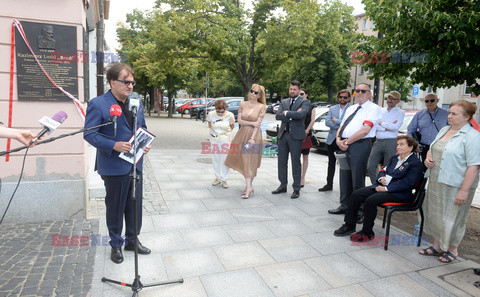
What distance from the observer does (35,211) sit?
470cm

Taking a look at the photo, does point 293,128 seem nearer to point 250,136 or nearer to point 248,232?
point 250,136

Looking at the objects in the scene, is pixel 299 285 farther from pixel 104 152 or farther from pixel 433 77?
pixel 433 77

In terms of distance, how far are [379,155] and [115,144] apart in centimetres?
492

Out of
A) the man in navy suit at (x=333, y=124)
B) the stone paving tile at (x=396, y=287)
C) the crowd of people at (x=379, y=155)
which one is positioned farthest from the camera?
the man in navy suit at (x=333, y=124)

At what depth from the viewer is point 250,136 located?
608 cm

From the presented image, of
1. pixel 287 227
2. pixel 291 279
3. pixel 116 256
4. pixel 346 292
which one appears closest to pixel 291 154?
pixel 287 227

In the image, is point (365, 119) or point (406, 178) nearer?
point (406, 178)

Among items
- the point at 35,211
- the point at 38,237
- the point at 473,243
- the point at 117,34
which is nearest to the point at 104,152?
the point at 38,237

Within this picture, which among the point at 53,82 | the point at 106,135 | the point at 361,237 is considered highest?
the point at 53,82

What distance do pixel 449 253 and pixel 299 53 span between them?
10.9 m

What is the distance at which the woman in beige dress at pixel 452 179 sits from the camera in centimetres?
363

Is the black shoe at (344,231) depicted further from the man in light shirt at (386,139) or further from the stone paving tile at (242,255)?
the man in light shirt at (386,139)

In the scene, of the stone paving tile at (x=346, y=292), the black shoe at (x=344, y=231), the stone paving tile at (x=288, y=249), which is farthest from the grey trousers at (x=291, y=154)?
Answer: the stone paving tile at (x=346, y=292)

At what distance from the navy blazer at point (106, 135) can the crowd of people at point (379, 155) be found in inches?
114
